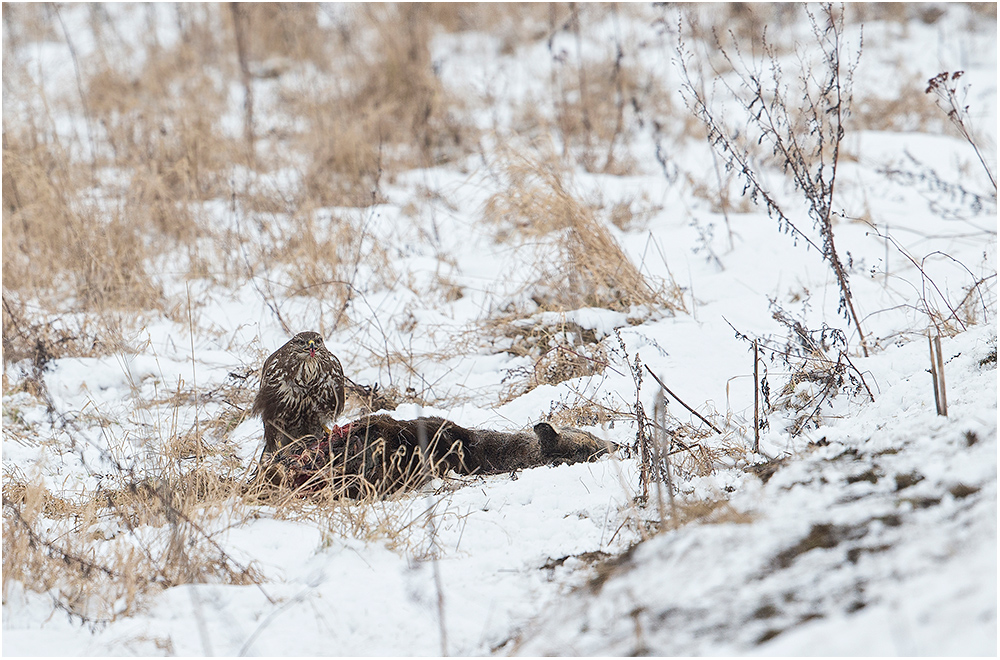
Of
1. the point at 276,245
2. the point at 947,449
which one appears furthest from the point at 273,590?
the point at 276,245

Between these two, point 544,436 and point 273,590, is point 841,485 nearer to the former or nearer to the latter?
point 544,436

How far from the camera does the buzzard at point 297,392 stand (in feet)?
10.1

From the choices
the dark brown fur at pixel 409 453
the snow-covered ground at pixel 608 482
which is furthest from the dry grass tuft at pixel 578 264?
the dark brown fur at pixel 409 453

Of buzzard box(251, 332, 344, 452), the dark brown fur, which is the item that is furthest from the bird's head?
the dark brown fur

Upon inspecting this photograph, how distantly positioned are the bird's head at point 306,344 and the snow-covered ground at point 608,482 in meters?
0.47

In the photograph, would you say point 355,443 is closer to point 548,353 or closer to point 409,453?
point 409,453

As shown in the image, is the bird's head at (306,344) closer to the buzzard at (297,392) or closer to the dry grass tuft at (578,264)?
the buzzard at (297,392)

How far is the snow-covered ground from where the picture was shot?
1.67 meters

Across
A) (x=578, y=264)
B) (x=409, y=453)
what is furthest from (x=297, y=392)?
(x=578, y=264)

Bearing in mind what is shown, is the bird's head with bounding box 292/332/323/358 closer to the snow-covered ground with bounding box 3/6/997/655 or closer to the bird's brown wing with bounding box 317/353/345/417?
the bird's brown wing with bounding box 317/353/345/417

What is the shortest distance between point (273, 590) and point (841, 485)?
→ 1.47m

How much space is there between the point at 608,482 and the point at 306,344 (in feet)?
4.28

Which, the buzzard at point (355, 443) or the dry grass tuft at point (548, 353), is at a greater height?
the dry grass tuft at point (548, 353)

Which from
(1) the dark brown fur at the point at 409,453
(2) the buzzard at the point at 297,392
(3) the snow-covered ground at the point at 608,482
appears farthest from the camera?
(2) the buzzard at the point at 297,392
